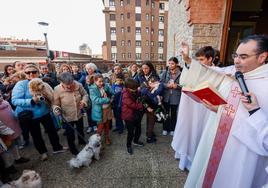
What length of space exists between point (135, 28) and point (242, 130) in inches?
1349

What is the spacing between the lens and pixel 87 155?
2934 millimetres

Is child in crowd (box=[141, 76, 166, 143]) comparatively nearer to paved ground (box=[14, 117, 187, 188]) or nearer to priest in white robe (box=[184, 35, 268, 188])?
Answer: paved ground (box=[14, 117, 187, 188])

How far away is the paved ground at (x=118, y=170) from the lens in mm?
2611

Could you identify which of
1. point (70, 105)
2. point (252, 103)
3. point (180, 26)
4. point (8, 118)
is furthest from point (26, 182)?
point (180, 26)

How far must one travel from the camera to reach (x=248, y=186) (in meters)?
Result: 1.47

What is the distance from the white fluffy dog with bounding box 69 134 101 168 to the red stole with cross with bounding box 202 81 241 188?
2.04 meters

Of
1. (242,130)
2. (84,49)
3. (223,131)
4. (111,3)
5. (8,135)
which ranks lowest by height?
(8,135)

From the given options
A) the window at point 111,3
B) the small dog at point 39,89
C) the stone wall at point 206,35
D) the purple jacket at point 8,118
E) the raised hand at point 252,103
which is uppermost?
the window at point 111,3

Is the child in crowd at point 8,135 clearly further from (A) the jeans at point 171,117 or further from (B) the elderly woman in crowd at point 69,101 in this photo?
(A) the jeans at point 171,117

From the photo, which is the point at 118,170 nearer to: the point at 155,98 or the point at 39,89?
the point at 155,98

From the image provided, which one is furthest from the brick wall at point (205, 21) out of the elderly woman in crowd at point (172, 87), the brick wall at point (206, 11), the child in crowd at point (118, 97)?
the child in crowd at point (118, 97)

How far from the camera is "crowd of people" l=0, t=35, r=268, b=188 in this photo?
4.61ft

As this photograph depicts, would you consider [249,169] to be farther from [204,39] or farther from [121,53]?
[121,53]

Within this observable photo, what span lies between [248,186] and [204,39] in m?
3.72
